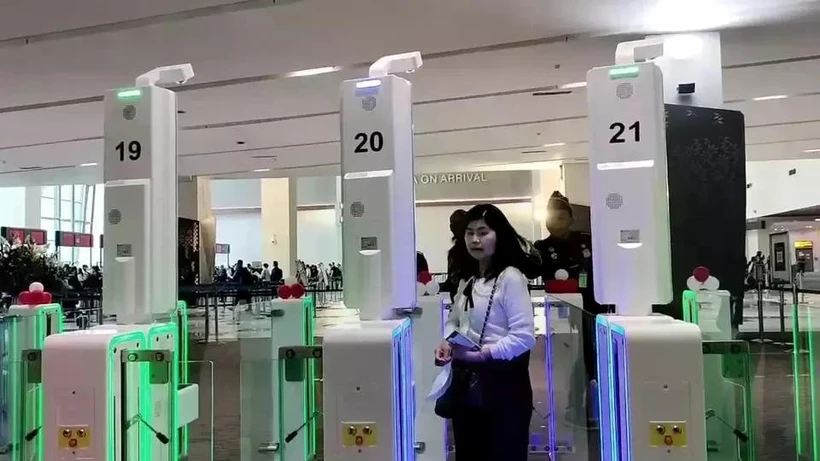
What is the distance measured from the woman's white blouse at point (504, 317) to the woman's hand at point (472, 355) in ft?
0.07

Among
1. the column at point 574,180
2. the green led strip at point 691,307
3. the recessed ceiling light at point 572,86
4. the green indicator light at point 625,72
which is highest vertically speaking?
the recessed ceiling light at point 572,86

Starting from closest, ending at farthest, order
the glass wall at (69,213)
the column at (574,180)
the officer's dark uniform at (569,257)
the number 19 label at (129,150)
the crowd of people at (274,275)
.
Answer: the number 19 label at (129,150)
the officer's dark uniform at (569,257)
the crowd of people at (274,275)
the column at (574,180)
the glass wall at (69,213)

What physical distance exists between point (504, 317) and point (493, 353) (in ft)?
0.56

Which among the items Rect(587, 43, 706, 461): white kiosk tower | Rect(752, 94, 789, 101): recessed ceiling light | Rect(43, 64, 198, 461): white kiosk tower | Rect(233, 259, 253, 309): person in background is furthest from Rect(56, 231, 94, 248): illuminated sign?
Rect(587, 43, 706, 461): white kiosk tower

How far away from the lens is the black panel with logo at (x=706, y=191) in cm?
462

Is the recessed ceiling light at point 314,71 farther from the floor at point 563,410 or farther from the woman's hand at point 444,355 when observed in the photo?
the woman's hand at point 444,355

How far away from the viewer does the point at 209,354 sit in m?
8.41

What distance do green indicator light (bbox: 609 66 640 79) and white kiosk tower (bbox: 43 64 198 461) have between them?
1537 mm

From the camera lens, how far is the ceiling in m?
4.44

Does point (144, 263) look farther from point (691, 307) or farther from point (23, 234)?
point (23, 234)

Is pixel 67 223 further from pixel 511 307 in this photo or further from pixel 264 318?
pixel 511 307

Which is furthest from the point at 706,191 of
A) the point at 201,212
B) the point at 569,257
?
the point at 201,212

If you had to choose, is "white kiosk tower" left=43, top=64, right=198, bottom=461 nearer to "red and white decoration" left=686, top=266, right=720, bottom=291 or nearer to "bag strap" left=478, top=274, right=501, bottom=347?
"bag strap" left=478, top=274, right=501, bottom=347

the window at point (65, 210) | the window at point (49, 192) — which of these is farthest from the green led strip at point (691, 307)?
the window at point (65, 210)
